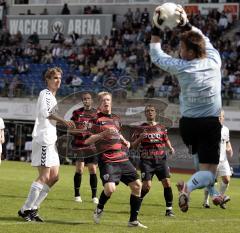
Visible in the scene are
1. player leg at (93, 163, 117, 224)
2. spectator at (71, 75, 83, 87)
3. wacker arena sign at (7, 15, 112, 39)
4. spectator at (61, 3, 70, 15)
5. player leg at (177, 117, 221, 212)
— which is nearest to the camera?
player leg at (177, 117, 221, 212)

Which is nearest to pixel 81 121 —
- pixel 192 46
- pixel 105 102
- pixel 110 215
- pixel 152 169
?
pixel 152 169

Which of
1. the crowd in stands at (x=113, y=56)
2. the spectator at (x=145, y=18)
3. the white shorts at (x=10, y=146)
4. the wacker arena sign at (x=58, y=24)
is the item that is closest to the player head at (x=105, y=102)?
the crowd in stands at (x=113, y=56)

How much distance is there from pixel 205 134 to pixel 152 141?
247 inches

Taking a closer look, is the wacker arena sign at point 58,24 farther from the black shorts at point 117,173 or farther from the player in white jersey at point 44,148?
the black shorts at point 117,173

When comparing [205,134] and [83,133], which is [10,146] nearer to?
[83,133]

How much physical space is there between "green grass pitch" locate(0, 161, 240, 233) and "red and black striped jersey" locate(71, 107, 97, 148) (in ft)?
4.13

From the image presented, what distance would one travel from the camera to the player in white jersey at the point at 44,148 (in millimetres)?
12445

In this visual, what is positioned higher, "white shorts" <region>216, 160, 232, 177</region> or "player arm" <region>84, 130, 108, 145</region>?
"player arm" <region>84, 130, 108, 145</region>

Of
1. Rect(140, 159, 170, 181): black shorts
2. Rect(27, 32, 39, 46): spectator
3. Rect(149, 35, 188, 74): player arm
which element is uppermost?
Rect(27, 32, 39, 46): spectator

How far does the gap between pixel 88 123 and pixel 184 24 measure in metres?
5.44

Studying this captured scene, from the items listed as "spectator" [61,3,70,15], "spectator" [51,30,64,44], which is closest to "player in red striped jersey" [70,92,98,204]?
"spectator" [51,30,64,44]

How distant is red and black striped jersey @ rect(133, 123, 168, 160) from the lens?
1497cm

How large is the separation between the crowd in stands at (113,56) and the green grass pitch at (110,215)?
16.8 m

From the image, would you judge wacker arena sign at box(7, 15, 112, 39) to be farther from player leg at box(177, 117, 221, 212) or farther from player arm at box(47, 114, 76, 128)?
player leg at box(177, 117, 221, 212)
